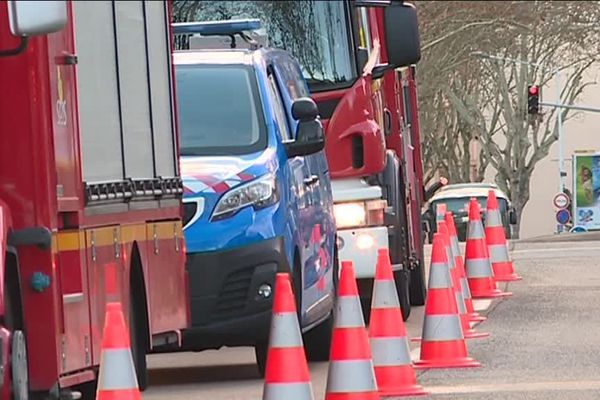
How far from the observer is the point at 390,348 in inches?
426

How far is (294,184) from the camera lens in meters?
12.7

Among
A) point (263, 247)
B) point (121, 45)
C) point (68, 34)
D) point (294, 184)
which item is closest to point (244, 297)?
point (263, 247)

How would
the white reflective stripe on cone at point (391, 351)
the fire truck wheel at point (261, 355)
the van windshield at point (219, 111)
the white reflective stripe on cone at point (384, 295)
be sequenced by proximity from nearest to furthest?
the white reflective stripe on cone at point (384, 295), the white reflective stripe on cone at point (391, 351), the fire truck wheel at point (261, 355), the van windshield at point (219, 111)

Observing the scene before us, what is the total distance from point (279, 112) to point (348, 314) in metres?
3.48

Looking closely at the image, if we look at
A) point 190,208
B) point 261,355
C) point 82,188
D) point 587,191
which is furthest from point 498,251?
point 587,191

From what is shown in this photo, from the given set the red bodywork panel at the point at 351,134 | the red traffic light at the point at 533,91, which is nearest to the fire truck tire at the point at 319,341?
the red bodywork panel at the point at 351,134

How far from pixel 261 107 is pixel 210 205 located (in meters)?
1.02

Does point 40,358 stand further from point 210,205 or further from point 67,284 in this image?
point 210,205

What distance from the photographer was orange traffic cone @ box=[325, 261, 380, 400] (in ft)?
31.6

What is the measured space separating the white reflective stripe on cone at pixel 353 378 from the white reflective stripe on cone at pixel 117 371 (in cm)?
271

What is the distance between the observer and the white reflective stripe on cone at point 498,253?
20781mm

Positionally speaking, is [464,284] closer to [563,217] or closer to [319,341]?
[319,341]

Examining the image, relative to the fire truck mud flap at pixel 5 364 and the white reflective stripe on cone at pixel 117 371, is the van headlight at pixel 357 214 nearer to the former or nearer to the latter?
the fire truck mud flap at pixel 5 364

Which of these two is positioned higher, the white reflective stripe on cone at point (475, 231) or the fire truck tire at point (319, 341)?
the white reflective stripe on cone at point (475, 231)
